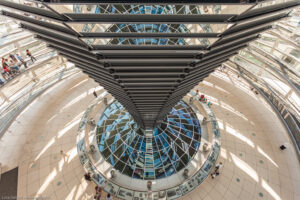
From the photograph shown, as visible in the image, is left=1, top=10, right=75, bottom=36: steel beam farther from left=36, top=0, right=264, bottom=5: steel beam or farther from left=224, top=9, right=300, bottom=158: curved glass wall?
left=224, top=9, right=300, bottom=158: curved glass wall

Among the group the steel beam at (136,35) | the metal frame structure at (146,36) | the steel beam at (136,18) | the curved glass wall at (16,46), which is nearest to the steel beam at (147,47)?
the metal frame structure at (146,36)

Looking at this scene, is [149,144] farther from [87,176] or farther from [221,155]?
[221,155]

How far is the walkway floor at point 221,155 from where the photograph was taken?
45.7 feet

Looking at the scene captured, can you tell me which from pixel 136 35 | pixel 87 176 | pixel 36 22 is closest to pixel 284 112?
pixel 136 35

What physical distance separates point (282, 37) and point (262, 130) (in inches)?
402

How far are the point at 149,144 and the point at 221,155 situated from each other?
24.8ft

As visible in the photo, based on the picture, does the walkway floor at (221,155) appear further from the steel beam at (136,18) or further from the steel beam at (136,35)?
the steel beam at (136,18)

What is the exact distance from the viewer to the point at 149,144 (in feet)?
54.6

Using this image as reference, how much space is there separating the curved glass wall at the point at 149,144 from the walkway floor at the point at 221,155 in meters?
2.84

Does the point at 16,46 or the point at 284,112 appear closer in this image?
the point at 284,112

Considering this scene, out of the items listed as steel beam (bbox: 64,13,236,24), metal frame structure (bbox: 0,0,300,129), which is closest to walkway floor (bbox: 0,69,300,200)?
metal frame structure (bbox: 0,0,300,129)

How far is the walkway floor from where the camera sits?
1392 cm

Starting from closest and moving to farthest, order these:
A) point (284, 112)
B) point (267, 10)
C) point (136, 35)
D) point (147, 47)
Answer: point (267, 10) < point (136, 35) < point (147, 47) < point (284, 112)

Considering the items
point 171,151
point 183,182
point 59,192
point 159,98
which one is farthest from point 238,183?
point 59,192
